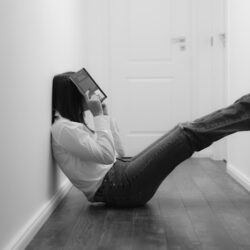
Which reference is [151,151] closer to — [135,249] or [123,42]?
[135,249]

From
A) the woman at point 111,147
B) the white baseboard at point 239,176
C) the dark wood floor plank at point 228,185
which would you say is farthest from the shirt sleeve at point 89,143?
the white baseboard at point 239,176

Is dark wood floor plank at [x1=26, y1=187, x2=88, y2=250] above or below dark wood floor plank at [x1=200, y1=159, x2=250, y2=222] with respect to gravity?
above

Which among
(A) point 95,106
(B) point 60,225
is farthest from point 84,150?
(B) point 60,225

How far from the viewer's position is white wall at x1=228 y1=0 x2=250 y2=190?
2.71m

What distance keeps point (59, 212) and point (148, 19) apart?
7.77ft

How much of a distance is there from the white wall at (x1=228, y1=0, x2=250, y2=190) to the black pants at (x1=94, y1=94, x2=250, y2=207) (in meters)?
0.78

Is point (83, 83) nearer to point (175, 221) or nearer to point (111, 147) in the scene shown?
point (111, 147)

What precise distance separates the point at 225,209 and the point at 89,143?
2.47 feet

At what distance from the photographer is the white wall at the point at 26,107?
4.66 ft

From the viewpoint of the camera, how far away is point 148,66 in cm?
401

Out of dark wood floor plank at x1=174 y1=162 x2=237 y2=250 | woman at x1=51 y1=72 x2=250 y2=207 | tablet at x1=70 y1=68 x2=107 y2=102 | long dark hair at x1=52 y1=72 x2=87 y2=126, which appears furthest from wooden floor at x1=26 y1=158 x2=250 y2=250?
tablet at x1=70 y1=68 x2=107 y2=102

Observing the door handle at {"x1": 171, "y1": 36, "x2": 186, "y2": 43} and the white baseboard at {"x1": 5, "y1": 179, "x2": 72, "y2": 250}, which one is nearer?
the white baseboard at {"x1": 5, "y1": 179, "x2": 72, "y2": 250}

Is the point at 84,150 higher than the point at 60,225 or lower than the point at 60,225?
higher

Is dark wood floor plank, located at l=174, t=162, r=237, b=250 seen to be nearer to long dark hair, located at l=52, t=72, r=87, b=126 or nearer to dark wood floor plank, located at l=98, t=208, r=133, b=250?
dark wood floor plank, located at l=98, t=208, r=133, b=250
